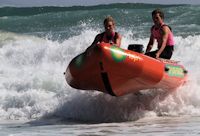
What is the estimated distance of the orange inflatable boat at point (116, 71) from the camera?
814 centimetres

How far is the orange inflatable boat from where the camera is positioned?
8141mm

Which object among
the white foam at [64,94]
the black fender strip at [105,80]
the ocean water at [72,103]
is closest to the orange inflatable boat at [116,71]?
the black fender strip at [105,80]

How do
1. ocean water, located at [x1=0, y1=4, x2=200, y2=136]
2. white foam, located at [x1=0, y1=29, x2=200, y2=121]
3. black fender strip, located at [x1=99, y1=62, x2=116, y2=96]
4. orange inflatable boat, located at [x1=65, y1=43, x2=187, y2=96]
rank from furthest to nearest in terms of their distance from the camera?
white foam, located at [x1=0, y1=29, x2=200, y2=121] < ocean water, located at [x1=0, y1=4, x2=200, y2=136] < black fender strip, located at [x1=99, y1=62, x2=116, y2=96] < orange inflatable boat, located at [x1=65, y1=43, x2=187, y2=96]

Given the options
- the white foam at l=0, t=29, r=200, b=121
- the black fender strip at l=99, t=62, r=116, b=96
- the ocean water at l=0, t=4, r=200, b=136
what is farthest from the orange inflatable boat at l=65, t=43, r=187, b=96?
the white foam at l=0, t=29, r=200, b=121

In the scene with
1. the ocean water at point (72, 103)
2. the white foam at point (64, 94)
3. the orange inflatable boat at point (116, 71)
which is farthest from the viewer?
the white foam at point (64, 94)

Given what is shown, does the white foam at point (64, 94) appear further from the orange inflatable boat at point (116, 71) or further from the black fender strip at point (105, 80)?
the black fender strip at point (105, 80)

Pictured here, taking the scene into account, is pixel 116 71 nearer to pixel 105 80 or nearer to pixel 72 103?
pixel 105 80

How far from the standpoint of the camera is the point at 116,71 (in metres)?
8.25

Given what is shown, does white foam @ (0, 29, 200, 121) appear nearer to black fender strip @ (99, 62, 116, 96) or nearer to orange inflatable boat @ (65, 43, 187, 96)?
orange inflatable boat @ (65, 43, 187, 96)

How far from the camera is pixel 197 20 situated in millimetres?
22812

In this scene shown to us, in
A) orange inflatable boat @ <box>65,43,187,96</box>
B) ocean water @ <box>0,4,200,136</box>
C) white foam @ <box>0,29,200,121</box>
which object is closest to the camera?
orange inflatable boat @ <box>65,43,187,96</box>

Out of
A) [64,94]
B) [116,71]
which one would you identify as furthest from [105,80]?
[64,94]

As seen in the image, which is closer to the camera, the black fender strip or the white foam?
the black fender strip

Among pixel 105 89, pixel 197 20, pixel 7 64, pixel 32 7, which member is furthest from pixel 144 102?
pixel 32 7
